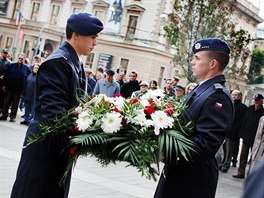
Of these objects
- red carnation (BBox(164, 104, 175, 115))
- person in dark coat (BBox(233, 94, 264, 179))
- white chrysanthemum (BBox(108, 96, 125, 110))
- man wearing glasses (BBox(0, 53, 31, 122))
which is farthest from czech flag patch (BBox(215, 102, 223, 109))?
man wearing glasses (BBox(0, 53, 31, 122))

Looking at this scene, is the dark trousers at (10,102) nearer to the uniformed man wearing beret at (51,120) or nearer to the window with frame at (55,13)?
the uniformed man wearing beret at (51,120)

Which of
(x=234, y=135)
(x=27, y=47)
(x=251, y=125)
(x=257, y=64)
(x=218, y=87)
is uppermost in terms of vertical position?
(x=257, y=64)

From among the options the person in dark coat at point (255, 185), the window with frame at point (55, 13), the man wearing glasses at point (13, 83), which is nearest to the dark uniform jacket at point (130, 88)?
the man wearing glasses at point (13, 83)

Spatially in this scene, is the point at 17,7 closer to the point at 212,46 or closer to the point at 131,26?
the point at 131,26

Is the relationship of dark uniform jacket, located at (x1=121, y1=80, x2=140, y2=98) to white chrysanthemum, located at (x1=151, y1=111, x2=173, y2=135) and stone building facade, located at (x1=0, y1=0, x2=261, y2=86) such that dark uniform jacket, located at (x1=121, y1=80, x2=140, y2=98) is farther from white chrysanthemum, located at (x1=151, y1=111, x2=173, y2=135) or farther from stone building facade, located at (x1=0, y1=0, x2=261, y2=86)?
stone building facade, located at (x1=0, y1=0, x2=261, y2=86)

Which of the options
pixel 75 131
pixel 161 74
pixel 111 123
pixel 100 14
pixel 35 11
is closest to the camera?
pixel 111 123

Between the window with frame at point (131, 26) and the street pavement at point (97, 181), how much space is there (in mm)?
36427

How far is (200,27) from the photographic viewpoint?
20.6m

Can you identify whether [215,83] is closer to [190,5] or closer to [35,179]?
[35,179]

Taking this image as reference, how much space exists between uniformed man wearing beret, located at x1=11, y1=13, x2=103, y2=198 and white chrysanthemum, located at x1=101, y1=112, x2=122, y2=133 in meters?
0.30

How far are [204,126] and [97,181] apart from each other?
4.45 meters

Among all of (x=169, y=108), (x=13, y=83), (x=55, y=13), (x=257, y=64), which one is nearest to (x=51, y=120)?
(x=169, y=108)

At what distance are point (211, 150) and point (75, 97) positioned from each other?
0.99m

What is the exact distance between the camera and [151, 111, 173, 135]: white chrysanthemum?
2857mm
